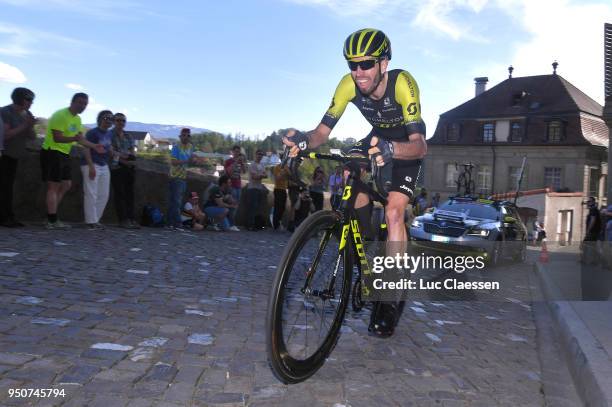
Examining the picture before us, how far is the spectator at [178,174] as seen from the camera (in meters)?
10.7

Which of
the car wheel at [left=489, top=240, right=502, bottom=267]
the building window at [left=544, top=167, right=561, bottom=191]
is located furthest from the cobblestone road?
the building window at [left=544, top=167, right=561, bottom=191]

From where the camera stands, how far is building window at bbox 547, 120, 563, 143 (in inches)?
1913

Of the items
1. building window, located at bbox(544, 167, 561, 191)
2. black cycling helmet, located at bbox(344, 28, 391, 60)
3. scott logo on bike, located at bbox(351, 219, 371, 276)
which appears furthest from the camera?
building window, located at bbox(544, 167, 561, 191)

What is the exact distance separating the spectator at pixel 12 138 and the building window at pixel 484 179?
48.8 meters

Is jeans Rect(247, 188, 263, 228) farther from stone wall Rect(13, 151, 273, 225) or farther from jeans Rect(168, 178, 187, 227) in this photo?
jeans Rect(168, 178, 187, 227)

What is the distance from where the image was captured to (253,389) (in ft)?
9.55

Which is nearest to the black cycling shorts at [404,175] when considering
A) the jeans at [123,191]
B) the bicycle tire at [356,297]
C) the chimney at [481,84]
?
the bicycle tire at [356,297]

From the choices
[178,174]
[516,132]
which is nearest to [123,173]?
[178,174]

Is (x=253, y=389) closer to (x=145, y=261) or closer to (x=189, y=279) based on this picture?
(x=189, y=279)

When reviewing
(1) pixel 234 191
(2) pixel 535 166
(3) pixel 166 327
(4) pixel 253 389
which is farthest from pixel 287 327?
(2) pixel 535 166

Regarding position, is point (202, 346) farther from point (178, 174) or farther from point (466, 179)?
point (466, 179)

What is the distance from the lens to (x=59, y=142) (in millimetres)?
8164

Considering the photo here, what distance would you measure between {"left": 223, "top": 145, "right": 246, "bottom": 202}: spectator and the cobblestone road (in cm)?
626

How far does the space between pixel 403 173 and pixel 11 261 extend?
4254 millimetres
